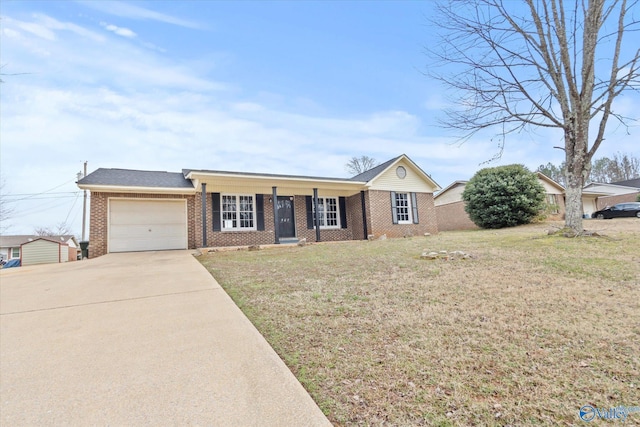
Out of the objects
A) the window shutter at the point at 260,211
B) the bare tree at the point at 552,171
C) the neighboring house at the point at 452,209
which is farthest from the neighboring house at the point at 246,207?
the bare tree at the point at 552,171

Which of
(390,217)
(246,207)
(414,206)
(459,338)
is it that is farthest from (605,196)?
(459,338)

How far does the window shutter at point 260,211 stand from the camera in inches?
504

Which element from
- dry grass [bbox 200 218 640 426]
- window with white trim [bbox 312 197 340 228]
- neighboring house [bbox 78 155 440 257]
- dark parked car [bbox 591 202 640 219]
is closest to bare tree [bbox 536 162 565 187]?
dark parked car [bbox 591 202 640 219]

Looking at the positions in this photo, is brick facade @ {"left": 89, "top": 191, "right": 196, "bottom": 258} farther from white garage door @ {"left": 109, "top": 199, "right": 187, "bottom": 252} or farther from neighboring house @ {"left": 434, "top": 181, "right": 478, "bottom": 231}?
neighboring house @ {"left": 434, "top": 181, "right": 478, "bottom": 231}

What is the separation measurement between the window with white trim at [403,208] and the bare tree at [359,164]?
1753 cm

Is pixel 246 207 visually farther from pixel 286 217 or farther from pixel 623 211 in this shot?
pixel 623 211

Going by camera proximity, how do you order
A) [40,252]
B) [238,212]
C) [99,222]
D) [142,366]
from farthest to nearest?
[40,252], [238,212], [99,222], [142,366]

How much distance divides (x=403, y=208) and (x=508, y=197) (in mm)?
6150

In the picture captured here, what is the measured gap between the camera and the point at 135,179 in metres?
11.7

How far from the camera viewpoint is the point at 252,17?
9727 mm

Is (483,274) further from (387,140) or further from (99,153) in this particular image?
(99,153)

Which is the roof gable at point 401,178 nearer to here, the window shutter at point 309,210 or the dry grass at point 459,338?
the window shutter at point 309,210

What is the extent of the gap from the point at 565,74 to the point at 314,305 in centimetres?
934

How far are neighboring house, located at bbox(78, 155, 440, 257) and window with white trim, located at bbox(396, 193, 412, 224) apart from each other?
2.1 inches
